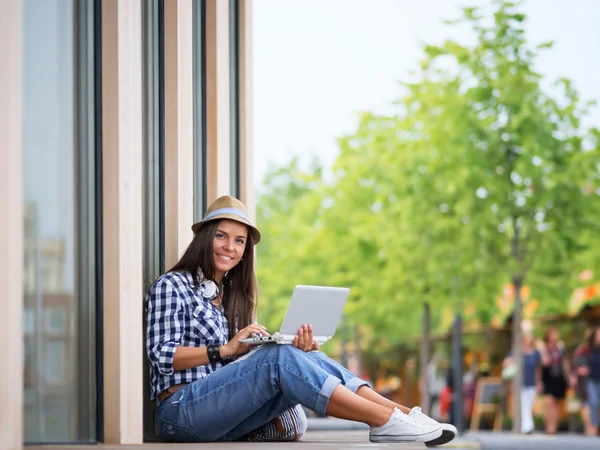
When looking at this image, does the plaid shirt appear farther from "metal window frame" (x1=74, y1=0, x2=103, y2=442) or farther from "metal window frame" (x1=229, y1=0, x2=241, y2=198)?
"metal window frame" (x1=229, y1=0, x2=241, y2=198)

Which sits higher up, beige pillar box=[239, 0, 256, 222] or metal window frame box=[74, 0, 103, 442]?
beige pillar box=[239, 0, 256, 222]

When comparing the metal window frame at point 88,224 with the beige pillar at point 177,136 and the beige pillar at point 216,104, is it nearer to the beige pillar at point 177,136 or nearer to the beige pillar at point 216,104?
the beige pillar at point 177,136

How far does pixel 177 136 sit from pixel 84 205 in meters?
1.38

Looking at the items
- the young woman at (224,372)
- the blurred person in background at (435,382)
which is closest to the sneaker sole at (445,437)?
the young woman at (224,372)

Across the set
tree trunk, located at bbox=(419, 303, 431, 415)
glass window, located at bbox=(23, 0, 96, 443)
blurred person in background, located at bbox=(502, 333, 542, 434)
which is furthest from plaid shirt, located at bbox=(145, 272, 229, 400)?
tree trunk, located at bbox=(419, 303, 431, 415)

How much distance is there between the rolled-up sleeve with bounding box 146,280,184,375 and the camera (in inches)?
222

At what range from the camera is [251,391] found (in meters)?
5.41

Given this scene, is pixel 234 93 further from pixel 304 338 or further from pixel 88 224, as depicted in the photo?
pixel 304 338

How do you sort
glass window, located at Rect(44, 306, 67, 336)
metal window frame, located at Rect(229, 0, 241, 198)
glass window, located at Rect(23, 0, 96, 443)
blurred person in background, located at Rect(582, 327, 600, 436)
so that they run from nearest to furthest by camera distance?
glass window, located at Rect(23, 0, 96, 443) → glass window, located at Rect(44, 306, 67, 336) → metal window frame, located at Rect(229, 0, 241, 198) → blurred person in background, located at Rect(582, 327, 600, 436)

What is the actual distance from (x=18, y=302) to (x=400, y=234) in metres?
14.4

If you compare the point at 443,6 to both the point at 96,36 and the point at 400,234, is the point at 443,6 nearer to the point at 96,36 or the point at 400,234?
the point at 400,234

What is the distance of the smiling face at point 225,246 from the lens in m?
6.18

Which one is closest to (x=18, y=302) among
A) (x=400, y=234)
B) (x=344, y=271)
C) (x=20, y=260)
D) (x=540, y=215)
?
(x=20, y=260)

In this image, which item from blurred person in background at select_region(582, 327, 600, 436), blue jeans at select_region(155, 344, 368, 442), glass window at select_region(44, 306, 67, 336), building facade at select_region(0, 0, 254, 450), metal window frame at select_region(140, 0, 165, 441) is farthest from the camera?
blurred person in background at select_region(582, 327, 600, 436)
